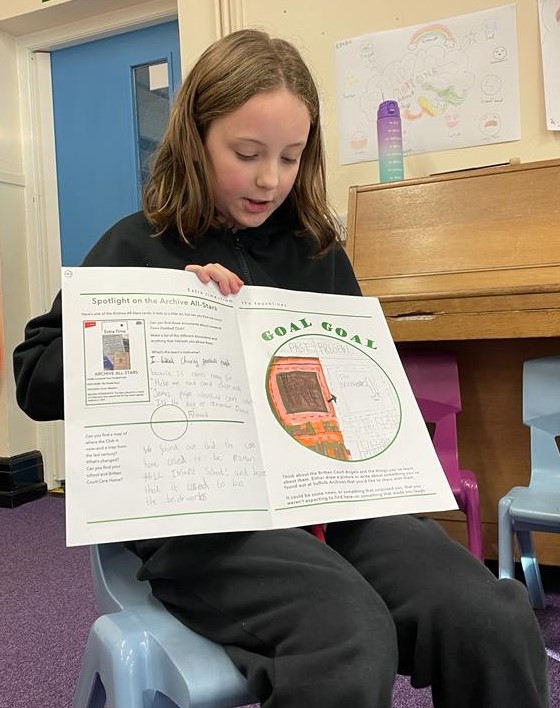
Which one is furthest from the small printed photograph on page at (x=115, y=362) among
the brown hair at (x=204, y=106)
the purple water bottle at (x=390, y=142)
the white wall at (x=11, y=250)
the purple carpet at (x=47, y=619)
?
the white wall at (x=11, y=250)

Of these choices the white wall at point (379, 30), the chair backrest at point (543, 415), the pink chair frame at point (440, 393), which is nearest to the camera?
the chair backrest at point (543, 415)

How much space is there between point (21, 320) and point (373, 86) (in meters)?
1.56

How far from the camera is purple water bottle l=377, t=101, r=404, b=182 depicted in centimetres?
174

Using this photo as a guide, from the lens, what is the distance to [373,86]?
1.89 metres

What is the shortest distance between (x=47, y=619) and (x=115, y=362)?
113cm

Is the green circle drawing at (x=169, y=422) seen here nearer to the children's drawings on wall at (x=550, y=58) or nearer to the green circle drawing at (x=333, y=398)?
the green circle drawing at (x=333, y=398)

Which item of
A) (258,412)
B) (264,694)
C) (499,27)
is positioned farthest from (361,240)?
(264,694)

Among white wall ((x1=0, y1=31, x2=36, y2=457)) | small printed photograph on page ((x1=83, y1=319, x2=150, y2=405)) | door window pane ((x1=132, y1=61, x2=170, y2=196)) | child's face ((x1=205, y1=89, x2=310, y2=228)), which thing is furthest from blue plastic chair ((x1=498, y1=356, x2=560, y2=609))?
white wall ((x1=0, y1=31, x2=36, y2=457))

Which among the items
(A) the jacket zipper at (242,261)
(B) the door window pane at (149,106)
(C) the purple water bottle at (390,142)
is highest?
(B) the door window pane at (149,106)

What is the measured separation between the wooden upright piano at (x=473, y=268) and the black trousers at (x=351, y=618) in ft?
2.63

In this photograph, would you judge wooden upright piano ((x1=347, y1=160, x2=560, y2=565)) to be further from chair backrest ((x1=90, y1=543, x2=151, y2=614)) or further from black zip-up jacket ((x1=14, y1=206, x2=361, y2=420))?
chair backrest ((x1=90, y1=543, x2=151, y2=614))

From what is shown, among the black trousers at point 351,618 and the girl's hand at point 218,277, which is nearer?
the black trousers at point 351,618

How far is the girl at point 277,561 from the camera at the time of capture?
56cm

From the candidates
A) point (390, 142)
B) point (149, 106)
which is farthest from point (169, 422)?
point (149, 106)
